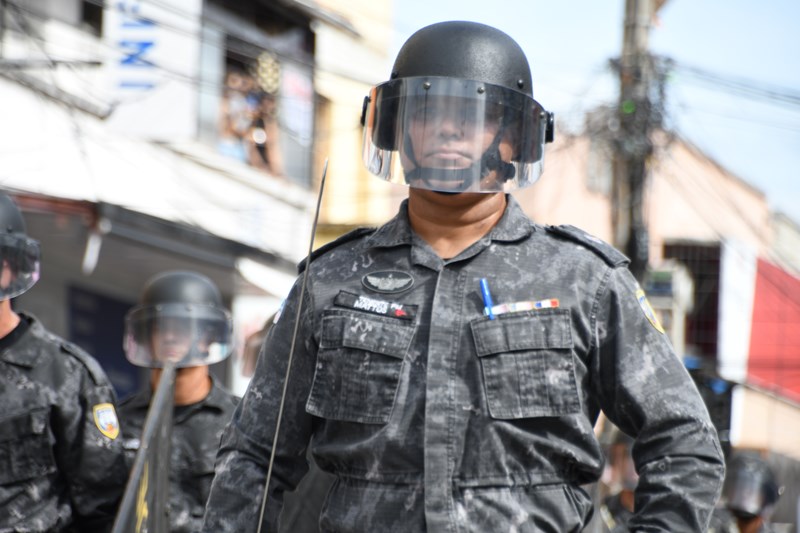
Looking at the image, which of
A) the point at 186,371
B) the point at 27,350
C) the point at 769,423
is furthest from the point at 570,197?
the point at 27,350

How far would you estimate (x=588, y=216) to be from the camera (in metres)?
27.8

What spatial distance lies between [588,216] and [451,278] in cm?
2539

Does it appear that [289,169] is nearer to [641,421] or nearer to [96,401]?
[96,401]

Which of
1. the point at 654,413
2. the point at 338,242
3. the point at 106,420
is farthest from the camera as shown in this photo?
the point at 106,420

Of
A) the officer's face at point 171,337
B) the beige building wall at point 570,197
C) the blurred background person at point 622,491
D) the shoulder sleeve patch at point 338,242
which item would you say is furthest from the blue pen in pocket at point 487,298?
the beige building wall at point 570,197

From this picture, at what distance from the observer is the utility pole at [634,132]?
12703mm

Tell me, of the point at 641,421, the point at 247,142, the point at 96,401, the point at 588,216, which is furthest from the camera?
the point at 588,216

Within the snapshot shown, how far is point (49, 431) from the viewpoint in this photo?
438 centimetres

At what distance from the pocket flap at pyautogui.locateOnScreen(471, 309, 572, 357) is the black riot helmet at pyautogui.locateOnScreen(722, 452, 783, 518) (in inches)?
206

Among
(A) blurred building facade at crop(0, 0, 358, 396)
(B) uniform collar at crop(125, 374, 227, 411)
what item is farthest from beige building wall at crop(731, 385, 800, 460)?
(B) uniform collar at crop(125, 374, 227, 411)

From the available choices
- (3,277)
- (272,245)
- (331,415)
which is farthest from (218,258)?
(331,415)

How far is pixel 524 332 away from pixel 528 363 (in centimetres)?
6

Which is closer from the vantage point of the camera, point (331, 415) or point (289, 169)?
point (331, 415)

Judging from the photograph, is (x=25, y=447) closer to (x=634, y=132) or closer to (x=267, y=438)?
(x=267, y=438)
